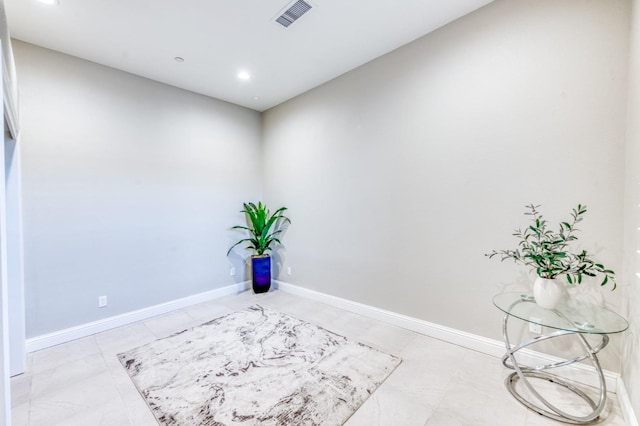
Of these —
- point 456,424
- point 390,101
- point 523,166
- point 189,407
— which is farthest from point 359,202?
point 189,407

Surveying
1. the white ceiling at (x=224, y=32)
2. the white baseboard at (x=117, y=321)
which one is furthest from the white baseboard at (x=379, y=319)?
the white ceiling at (x=224, y=32)

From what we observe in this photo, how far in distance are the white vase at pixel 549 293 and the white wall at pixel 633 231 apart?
1.10 ft

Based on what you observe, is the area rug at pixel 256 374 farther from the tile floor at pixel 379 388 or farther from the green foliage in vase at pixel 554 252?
the green foliage in vase at pixel 554 252

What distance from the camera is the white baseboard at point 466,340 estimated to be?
1897 mm

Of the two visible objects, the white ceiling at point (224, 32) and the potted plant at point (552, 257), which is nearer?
the potted plant at point (552, 257)

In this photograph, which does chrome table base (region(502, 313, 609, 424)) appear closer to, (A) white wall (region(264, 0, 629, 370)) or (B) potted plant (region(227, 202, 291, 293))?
(A) white wall (region(264, 0, 629, 370))

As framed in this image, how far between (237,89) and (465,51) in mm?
2752

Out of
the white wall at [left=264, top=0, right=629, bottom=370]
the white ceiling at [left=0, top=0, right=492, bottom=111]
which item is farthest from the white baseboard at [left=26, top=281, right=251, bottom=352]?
the white ceiling at [left=0, top=0, right=492, bottom=111]

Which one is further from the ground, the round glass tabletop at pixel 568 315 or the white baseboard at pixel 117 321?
the round glass tabletop at pixel 568 315

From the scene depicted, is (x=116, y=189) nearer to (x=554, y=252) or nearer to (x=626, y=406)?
(x=554, y=252)

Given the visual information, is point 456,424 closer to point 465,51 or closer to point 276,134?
point 465,51

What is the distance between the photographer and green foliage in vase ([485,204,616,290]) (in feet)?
5.94

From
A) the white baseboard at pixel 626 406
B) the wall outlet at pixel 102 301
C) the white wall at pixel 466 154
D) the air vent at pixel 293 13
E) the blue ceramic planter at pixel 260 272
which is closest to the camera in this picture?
the white baseboard at pixel 626 406

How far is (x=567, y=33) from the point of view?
75.4 inches
